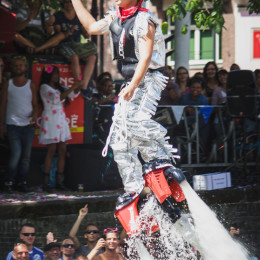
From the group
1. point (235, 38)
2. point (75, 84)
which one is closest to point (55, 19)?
point (75, 84)

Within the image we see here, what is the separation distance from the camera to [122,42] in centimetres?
623

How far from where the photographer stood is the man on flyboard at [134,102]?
20.3ft

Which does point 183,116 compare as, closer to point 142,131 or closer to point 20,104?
point 20,104

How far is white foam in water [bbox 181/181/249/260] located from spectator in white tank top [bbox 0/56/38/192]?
4.12 meters

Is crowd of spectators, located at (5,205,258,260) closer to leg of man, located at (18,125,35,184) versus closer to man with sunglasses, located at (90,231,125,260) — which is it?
man with sunglasses, located at (90,231,125,260)

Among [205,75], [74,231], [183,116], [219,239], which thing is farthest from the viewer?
[205,75]

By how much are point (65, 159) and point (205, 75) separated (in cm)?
271

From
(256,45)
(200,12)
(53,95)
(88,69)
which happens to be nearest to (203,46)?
(256,45)

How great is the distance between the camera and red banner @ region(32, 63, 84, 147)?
10.6 metres

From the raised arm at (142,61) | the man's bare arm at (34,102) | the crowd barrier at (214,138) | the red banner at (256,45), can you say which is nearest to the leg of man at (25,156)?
the man's bare arm at (34,102)

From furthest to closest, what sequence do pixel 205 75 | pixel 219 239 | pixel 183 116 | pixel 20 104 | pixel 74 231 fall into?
pixel 205 75
pixel 183 116
pixel 20 104
pixel 74 231
pixel 219 239

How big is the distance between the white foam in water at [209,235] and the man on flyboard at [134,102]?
233mm

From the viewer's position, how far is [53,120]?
33.6 feet

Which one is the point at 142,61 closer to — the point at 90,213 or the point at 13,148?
the point at 90,213
